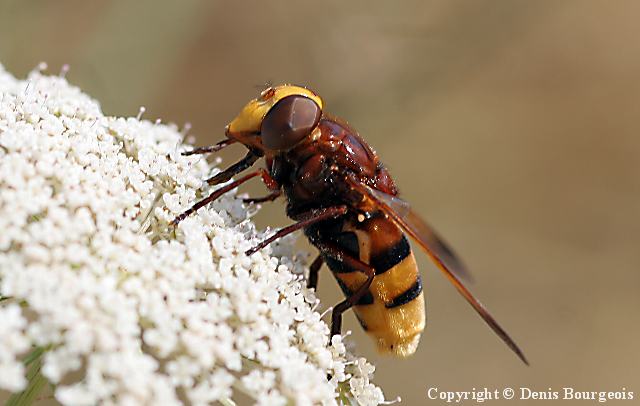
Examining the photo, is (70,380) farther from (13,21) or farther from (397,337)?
(397,337)

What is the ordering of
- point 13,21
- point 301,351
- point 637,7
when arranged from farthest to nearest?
point 637,7 → point 13,21 → point 301,351

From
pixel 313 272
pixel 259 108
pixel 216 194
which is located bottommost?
pixel 313 272

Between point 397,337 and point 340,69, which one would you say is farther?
point 340,69

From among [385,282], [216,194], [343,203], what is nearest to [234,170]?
[216,194]

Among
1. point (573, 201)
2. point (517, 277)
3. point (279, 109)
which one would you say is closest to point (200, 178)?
point (279, 109)

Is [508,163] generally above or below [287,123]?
above

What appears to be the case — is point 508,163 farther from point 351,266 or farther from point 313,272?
point 351,266

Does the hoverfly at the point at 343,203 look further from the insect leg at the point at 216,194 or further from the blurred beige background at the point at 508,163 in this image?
the blurred beige background at the point at 508,163

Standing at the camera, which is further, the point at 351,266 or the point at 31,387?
the point at 351,266
